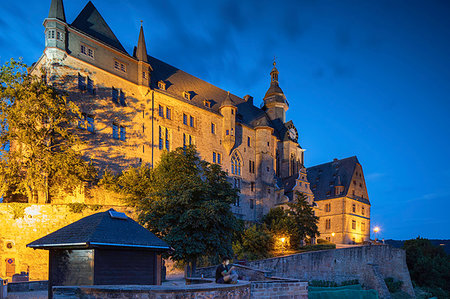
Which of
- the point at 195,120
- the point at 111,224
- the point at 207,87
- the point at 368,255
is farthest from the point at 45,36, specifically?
the point at 368,255

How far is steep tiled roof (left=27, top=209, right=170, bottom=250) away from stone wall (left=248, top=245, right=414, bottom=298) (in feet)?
51.7

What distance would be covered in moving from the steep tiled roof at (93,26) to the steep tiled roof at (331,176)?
137ft

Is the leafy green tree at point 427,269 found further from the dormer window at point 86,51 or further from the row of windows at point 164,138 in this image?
the dormer window at point 86,51

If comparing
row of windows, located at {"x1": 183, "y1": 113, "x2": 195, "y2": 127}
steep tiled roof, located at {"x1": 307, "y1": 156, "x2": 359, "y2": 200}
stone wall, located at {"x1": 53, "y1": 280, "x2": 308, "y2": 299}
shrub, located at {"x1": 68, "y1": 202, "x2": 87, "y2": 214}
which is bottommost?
stone wall, located at {"x1": 53, "y1": 280, "x2": 308, "y2": 299}

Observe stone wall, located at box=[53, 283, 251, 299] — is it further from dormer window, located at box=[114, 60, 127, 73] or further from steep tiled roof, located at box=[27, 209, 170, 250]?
dormer window, located at box=[114, 60, 127, 73]

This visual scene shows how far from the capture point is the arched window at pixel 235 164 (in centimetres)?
5148

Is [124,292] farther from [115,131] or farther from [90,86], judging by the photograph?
[90,86]

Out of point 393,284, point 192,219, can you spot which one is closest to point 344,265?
point 393,284

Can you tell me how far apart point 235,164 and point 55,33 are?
2776cm

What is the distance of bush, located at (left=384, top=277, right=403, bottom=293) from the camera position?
39.3m

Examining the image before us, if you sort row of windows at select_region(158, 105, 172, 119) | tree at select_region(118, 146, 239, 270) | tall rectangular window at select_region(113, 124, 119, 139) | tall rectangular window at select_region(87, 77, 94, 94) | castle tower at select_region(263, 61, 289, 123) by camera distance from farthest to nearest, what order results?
castle tower at select_region(263, 61, 289, 123), row of windows at select_region(158, 105, 172, 119), tall rectangular window at select_region(113, 124, 119, 139), tall rectangular window at select_region(87, 77, 94, 94), tree at select_region(118, 146, 239, 270)

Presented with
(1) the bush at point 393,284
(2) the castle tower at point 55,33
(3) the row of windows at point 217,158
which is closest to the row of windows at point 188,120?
(3) the row of windows at point 217,158

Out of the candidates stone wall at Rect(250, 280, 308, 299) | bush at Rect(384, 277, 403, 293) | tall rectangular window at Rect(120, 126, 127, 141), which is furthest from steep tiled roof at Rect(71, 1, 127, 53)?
bush at Rect(384, 277, 403, 293)

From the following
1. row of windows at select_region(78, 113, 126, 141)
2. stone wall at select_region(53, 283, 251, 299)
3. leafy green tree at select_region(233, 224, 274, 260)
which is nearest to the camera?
stone wall at select_region(53, 283, 251, 299)
